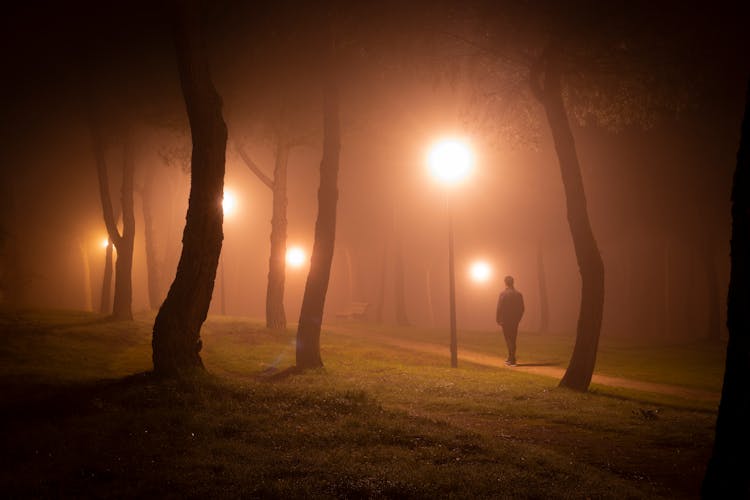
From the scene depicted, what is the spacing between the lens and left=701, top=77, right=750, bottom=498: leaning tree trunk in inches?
156

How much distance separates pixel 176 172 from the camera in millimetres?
39094

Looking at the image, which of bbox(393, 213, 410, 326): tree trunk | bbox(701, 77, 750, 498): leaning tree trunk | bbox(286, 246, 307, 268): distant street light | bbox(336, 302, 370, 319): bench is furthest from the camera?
bbox(286, 246, 307, 268): distant street light

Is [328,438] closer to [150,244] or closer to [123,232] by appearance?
[123,232]

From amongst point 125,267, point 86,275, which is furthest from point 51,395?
point 86,275

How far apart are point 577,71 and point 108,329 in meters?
15.9

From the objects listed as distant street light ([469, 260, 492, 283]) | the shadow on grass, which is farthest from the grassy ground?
distant street light ([469, 260, 492, 283])

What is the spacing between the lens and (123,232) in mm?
22359

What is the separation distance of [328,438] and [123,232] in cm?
1774

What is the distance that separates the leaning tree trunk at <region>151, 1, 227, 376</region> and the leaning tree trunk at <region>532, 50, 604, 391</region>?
751 centimetres

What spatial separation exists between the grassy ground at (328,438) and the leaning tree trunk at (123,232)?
351 inches

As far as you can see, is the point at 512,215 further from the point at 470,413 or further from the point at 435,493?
the point at 435,493

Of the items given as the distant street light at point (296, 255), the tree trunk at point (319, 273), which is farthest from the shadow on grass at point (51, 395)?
the distant street light at point (296, 255)

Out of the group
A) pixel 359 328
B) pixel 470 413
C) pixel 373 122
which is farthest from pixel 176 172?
pixel 470 413

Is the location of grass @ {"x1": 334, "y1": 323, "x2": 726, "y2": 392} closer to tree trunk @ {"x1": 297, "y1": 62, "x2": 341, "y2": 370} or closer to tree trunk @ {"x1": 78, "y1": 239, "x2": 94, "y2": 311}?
tree trunk @ {"x1": 297, "y1": 62, "x2": 341, "y2": 370}
